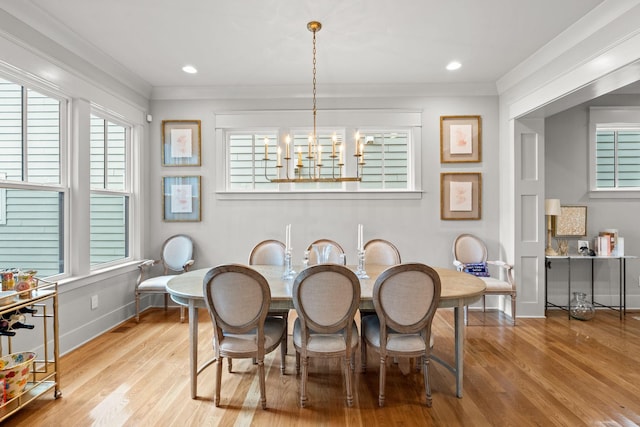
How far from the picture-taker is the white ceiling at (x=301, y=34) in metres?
2.49

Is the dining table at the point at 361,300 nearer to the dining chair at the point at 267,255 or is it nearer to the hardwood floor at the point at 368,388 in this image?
the hardwood floor at the point at 368,388

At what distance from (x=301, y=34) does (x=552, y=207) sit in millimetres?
3316

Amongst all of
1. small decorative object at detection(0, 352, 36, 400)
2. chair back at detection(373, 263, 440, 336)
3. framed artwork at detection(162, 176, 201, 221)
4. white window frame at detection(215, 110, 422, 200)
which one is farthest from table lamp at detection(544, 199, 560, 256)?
small decorative object at detection(0, 352, 36, 400)

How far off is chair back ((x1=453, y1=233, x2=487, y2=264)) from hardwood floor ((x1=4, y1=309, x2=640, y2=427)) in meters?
0.95

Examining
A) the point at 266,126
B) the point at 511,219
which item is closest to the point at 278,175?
the point at 266,126

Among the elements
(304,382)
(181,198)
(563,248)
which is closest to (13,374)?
(304,382)

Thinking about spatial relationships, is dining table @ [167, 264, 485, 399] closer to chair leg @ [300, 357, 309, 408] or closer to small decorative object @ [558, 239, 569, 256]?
chair leg @ [300, 357, 309, 408]

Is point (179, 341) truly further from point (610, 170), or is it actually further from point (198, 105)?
point (610, 170)

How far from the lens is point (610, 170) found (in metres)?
4.18

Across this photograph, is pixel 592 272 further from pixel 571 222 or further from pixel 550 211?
pixel 550 211

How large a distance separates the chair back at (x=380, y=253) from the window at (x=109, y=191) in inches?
109

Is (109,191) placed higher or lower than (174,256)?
higher

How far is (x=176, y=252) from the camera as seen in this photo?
4.15 m

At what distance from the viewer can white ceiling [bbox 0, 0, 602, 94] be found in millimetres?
2492
